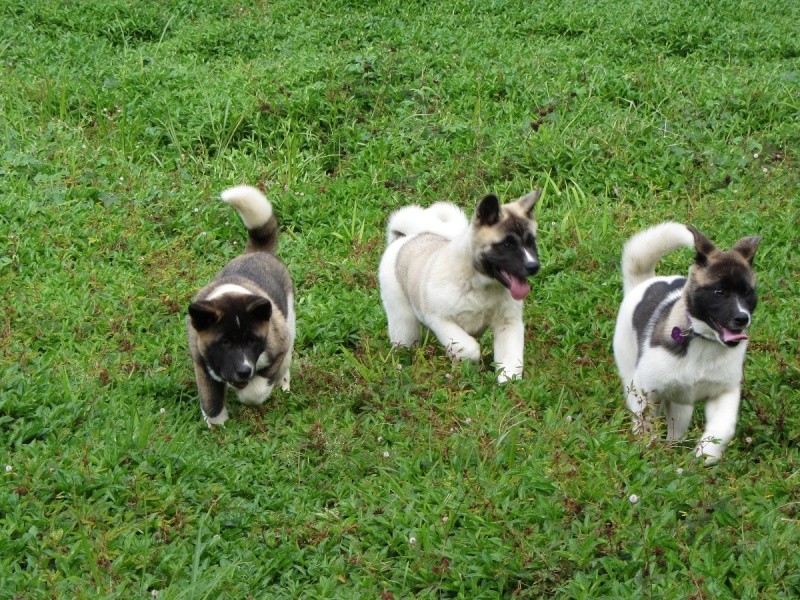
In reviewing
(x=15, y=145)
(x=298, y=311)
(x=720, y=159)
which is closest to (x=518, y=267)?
(x=298, y=311)

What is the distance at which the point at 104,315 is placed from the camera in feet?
26.8

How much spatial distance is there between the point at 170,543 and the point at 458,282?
2.82 metres

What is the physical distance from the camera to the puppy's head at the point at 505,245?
7066 millimetres

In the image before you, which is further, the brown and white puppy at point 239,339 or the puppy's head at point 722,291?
the brown and white puppy at point 239,339

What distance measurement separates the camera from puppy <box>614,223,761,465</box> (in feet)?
19.5

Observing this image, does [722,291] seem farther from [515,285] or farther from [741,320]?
[515,285]

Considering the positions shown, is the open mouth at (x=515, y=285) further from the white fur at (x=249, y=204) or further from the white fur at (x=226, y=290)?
the white fur at (x=249, y=204)

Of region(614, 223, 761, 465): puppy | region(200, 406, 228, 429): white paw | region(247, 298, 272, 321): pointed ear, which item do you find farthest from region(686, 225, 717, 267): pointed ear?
region(200, 406, 228, 429): white paw

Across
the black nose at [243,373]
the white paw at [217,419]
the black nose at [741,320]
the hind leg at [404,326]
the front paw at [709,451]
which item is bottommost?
the hind leg at [404,326]

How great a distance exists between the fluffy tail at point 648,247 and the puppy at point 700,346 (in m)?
0.28

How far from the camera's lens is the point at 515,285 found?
23.2 ft

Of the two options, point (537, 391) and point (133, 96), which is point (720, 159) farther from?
point (133, 96)

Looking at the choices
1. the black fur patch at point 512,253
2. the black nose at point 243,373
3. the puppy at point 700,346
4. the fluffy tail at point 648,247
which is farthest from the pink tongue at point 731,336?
the black nose at point 243,373

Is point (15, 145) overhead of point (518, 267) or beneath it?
beneath
